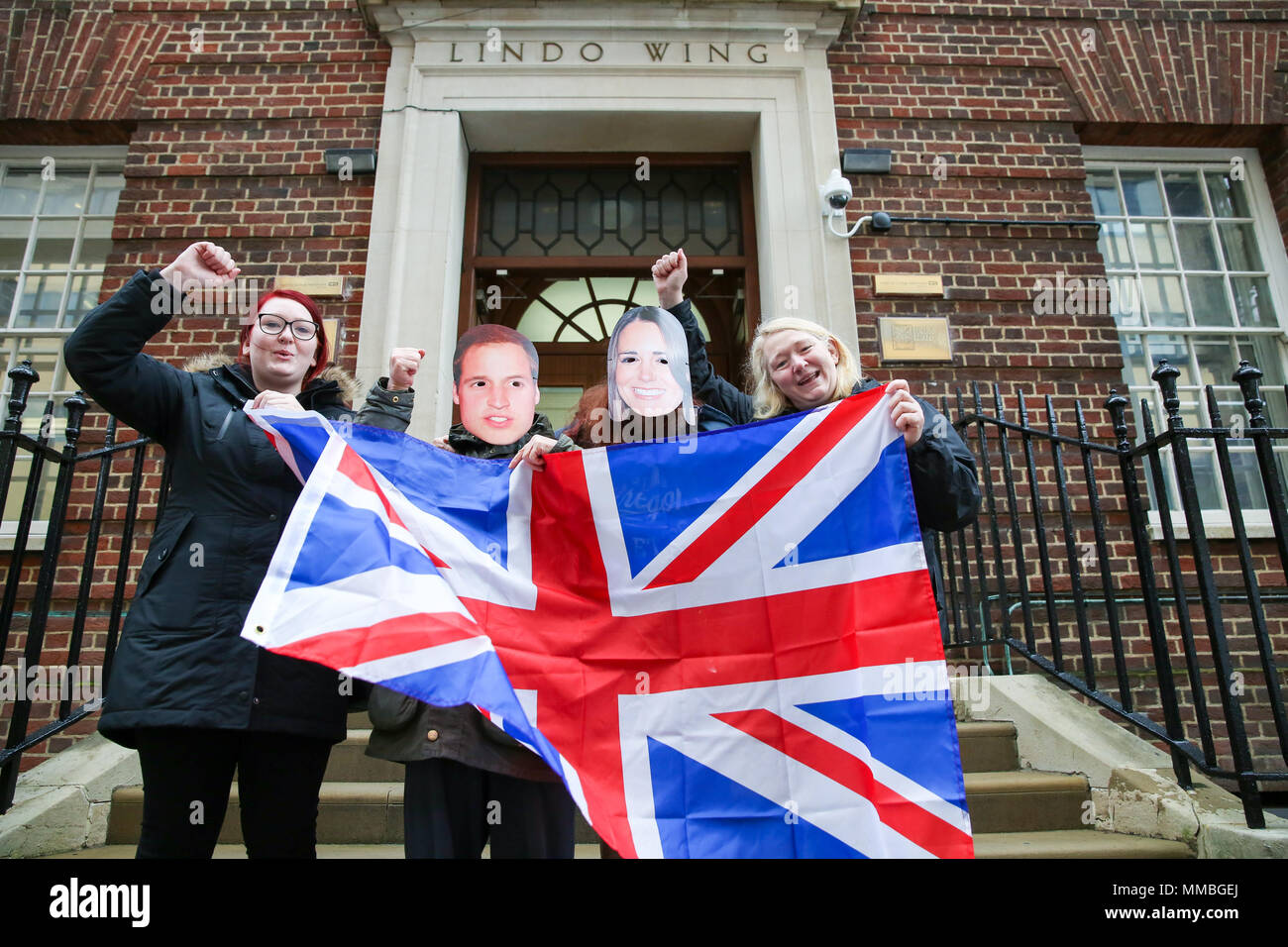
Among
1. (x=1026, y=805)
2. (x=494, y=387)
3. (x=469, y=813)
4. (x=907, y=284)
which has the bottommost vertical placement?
(x=1026, y=805)

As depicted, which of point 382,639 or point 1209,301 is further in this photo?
point 1209,301

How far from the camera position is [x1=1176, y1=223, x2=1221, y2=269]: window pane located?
590 cm

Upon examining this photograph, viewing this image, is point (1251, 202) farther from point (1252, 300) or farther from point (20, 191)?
point (20, 191)

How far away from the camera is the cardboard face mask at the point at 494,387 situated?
240cm

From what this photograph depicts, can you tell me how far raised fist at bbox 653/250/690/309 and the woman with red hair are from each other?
115cm

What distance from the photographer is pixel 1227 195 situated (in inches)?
237

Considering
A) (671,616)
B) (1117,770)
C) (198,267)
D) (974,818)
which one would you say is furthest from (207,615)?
(1117,770)

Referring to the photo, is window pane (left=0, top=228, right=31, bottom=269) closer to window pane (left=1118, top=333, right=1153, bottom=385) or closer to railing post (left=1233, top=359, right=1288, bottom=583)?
railing post (left=1233, top=359, right=1288, bottom=583)

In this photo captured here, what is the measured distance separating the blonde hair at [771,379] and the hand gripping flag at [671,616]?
7.9 inches

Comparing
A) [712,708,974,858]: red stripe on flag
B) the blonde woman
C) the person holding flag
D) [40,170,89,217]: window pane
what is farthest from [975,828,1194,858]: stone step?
[40,170,89,217]: window pane

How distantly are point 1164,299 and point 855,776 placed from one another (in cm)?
539

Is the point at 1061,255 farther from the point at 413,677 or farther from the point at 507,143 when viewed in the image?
the point at 413,677

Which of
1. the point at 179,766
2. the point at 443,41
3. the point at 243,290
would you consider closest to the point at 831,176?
the point at 443,41

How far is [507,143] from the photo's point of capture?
576cm
